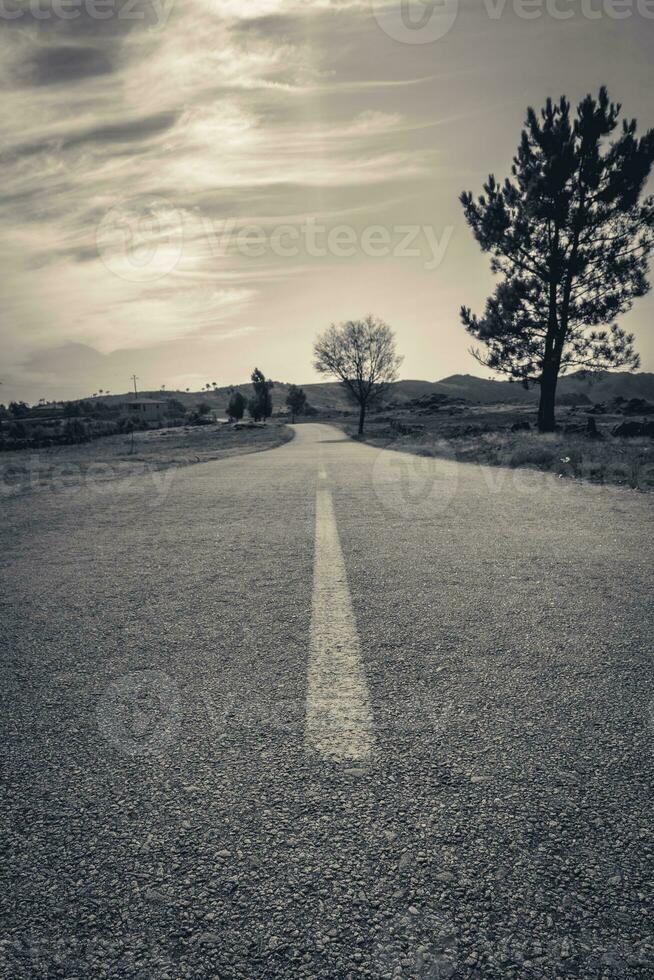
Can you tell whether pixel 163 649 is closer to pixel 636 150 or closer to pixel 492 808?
pixel 492 808

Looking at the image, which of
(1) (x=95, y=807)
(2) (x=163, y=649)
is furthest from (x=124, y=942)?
(2) (x=163, y=649)

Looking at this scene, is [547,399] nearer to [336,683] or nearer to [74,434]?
A: [336,683]

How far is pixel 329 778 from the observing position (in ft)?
4.99

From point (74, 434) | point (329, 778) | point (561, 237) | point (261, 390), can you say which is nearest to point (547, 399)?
point (561, 237)

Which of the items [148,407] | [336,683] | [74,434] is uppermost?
[148,407]

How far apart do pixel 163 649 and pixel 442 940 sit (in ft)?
5.80

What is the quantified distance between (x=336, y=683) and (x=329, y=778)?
587 millimetres

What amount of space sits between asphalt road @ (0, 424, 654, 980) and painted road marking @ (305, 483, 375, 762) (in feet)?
0.05

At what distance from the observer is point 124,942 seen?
3.48ft

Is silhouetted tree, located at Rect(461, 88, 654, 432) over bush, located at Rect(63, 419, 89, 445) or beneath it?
over

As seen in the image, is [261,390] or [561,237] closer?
[561,237]

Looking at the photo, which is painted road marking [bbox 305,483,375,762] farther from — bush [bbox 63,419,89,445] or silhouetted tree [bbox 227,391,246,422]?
silhouetted tree [bbox 227,391,246,422]

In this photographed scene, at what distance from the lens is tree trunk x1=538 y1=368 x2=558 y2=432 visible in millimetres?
22734

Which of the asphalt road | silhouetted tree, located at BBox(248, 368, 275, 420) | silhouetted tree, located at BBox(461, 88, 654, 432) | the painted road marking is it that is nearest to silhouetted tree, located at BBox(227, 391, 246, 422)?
silhouetted tree, located at BBox(248, 368, 275, 420)
